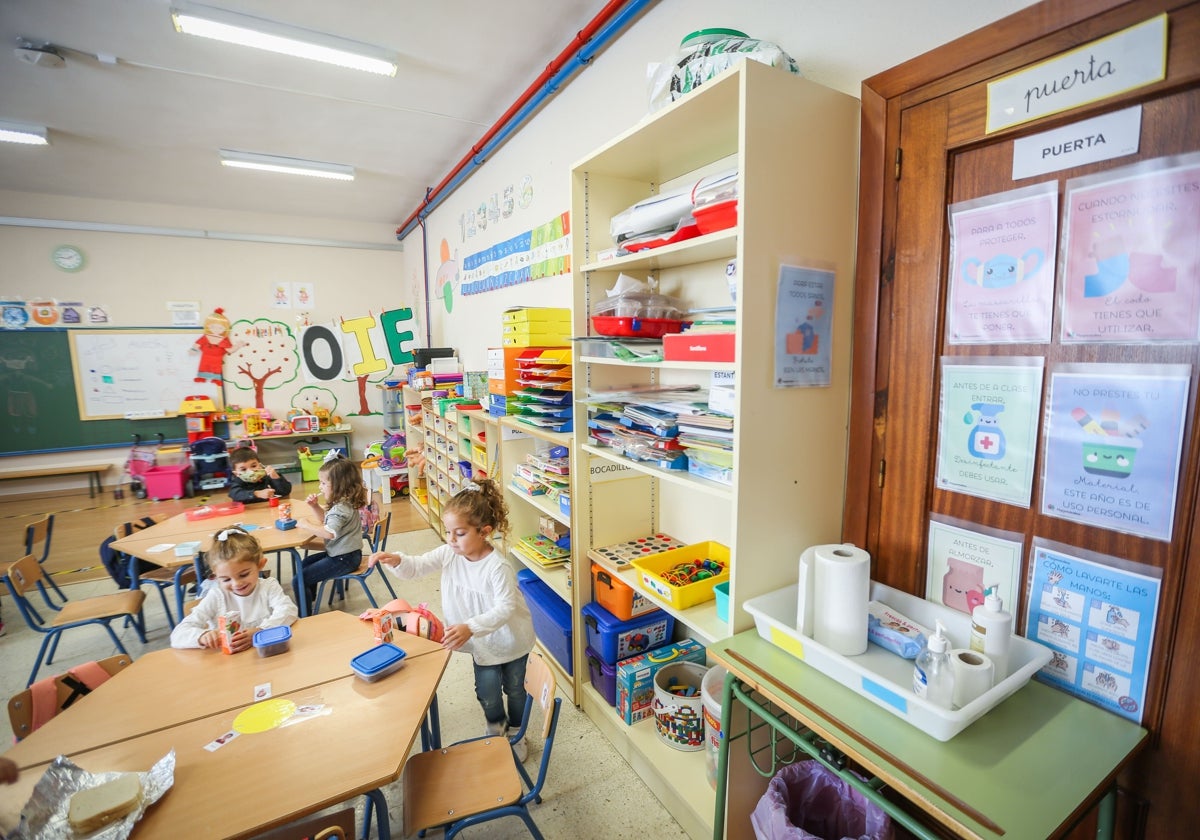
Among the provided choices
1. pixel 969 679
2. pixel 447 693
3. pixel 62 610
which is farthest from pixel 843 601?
pixel 62 610

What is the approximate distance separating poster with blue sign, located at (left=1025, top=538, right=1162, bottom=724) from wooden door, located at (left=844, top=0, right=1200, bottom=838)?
0.02m

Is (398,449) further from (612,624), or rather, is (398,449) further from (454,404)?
(612,624)

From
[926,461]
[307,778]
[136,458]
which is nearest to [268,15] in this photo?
[307,778]

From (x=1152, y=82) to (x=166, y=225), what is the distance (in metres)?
7.96

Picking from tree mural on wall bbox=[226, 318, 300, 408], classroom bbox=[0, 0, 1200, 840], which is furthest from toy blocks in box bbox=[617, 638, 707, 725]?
tree mural on wall bbox=[226, 318, 300, 408]

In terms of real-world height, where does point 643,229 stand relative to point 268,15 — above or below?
below

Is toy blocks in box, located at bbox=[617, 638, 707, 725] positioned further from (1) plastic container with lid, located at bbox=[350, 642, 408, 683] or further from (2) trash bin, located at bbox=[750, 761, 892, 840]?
(1) plastic container with lid, located at bbox=[350, 642, 408, 683]

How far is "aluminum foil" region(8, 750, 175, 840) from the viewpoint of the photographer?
1.04 m

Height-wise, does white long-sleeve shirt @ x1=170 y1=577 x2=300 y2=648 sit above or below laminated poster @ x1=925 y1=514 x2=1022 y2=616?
below

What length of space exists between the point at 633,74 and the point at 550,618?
8.51 ft

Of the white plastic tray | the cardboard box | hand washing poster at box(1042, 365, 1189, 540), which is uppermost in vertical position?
the cardboard box

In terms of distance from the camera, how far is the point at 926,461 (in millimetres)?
1354

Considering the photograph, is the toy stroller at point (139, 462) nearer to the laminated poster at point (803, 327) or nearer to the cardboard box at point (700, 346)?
the cardboard box at point (700, 346)

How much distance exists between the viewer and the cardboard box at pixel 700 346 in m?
1.40
